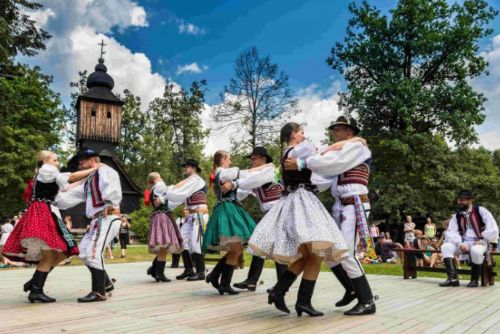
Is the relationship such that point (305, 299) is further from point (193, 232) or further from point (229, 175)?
point (193, 232)

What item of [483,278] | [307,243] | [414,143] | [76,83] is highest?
[76,83]

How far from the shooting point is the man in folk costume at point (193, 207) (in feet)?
22.0

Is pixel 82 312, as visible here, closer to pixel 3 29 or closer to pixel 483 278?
pixel 483 278

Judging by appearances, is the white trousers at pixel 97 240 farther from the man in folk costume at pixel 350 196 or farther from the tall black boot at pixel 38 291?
the man in folk costume at pixel 350 196

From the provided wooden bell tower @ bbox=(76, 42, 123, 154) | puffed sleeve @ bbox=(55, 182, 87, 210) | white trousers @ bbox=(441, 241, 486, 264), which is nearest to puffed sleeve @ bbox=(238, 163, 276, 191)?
puffed sleeve @ bbox=(55, 182, 87, 210)

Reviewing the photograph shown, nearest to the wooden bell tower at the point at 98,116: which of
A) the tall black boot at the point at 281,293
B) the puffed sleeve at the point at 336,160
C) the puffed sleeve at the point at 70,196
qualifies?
the puffed sleeve at the point at 70,196

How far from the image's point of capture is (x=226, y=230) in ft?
18.0

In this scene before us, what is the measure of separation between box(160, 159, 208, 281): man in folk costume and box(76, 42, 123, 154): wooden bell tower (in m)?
29.8

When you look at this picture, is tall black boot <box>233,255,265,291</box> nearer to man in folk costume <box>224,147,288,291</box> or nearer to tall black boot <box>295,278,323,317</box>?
man in folk costume <box>224,147,288,291</box>

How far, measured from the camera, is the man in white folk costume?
5074 millimetres

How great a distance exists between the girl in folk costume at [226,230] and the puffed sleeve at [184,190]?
910 millimetres

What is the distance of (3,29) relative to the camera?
49.6 feet

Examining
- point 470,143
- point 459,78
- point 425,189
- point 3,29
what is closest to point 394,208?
point 425,189

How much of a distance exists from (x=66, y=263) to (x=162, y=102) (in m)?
27.7
